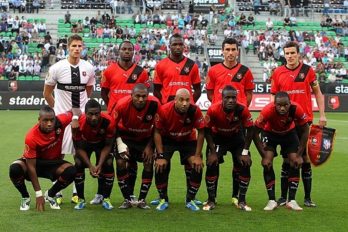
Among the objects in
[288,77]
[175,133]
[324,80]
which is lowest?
[324,80]

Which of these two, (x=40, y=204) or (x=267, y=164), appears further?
(x=267, y=164)

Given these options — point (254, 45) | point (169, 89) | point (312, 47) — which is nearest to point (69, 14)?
point (254, 45)

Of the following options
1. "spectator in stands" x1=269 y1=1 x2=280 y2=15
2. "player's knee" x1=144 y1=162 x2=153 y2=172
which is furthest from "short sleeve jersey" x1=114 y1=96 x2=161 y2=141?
"spectator in stands" x1=269 y1=1 x2=280 y2=15

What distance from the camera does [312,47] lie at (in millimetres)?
42750

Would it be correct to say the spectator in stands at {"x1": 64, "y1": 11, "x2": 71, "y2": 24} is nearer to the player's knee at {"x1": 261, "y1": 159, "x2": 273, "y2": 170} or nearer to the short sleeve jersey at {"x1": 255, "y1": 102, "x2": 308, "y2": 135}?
the short sleeve jersey at {"x1": 255, "y1": 102, "x2": 308, "y2": 135}

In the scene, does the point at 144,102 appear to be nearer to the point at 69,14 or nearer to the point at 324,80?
the point at 324,80

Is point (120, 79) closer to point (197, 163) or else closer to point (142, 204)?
point (197, 163)

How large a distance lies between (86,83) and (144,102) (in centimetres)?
131

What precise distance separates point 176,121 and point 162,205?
1.16m

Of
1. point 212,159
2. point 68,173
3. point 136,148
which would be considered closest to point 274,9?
point 136,148

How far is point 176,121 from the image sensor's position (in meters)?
10.3

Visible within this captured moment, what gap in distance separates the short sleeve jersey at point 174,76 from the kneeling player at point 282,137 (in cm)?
139

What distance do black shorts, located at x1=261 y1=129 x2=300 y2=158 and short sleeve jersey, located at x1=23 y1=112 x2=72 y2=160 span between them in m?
2.83

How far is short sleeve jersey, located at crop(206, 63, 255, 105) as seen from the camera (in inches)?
435
